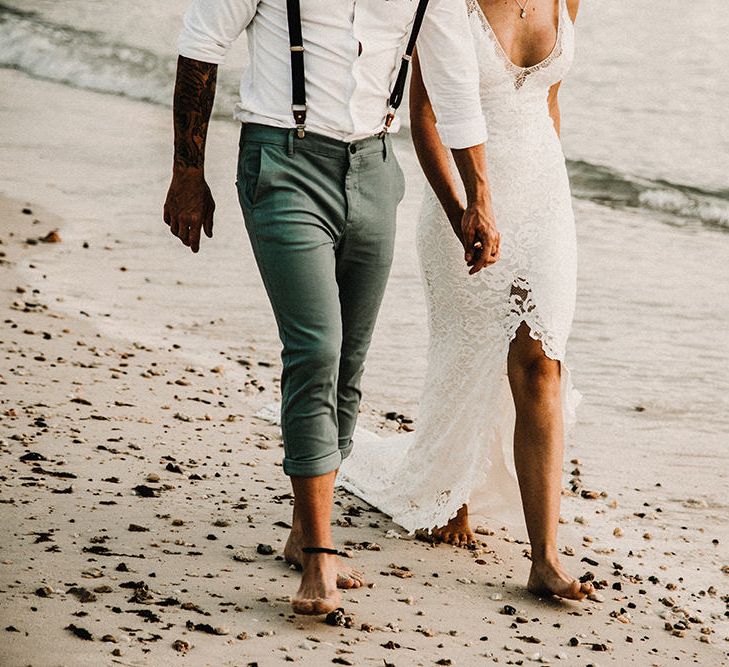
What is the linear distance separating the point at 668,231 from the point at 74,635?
893cm

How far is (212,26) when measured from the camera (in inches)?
143

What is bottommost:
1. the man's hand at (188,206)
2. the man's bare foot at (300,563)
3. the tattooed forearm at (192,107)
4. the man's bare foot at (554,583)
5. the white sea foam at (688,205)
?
the man's bare foot at (300,563)

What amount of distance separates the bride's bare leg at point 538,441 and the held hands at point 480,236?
1.09 ft

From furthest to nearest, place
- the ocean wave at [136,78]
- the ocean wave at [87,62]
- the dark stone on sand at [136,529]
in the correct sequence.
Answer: the ocean wave at [87,62]
the ocean wave at [136,78]
the dark stone on sand at [136,529]

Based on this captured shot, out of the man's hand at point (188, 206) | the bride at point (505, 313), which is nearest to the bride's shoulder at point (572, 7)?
the bride at point (505, 313)

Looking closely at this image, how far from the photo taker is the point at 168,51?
21172 millimetres

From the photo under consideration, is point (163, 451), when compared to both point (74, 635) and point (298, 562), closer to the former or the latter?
point (298, 562)

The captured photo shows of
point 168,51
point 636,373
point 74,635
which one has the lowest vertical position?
point 74,635

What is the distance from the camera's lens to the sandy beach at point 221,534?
365cm

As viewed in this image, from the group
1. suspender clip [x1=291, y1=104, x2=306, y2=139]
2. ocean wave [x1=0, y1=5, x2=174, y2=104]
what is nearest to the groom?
suspender clip [x1=291, y1=104, x2=306, y2=139]

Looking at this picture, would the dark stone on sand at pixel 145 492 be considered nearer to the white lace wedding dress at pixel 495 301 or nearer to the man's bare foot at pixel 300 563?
the man's bare foot at pixel 300 563

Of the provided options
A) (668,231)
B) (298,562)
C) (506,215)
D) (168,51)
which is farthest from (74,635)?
(168,51)

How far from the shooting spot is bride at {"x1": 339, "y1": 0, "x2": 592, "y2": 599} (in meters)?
4.23

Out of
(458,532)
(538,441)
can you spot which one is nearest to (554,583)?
(538,441)
